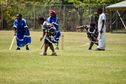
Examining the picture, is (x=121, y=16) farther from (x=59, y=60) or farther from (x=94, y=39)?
(x=59, y=60)

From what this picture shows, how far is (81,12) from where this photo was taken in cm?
6331

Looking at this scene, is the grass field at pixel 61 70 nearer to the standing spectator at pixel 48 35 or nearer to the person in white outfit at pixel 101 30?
the standing spectator at pixel 48 35

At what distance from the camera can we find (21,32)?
29.1 metres

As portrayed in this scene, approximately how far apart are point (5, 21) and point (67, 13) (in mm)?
6630

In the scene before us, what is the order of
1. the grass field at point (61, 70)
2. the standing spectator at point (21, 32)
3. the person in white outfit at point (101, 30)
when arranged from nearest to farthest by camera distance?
the grass field at point (61, 70), the person in white outfit at point (101, 30), the standing spectator at point (21, 32)

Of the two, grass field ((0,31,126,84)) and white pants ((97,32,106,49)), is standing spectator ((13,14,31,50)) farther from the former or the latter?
grass field ((0,31,126,84))

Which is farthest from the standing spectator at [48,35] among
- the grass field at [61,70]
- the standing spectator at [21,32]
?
the standing spectator at [21,32]

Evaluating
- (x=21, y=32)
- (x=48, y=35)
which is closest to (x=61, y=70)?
(x=48, y=35)

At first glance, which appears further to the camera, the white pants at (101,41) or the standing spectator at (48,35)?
the white pants at (101,41)

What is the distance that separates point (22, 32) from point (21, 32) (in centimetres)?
8

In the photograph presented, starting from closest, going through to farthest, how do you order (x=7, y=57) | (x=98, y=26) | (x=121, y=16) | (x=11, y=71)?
(x=11, y=71)
(x=7, y=57)
(x=98, y=26)
(x=121, y=16)

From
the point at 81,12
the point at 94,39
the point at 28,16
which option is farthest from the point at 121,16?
the point at 94,39

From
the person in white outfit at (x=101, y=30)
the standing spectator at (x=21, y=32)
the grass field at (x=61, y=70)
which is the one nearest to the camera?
the grass field at (x=61, y=70)

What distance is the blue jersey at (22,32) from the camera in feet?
94.0
